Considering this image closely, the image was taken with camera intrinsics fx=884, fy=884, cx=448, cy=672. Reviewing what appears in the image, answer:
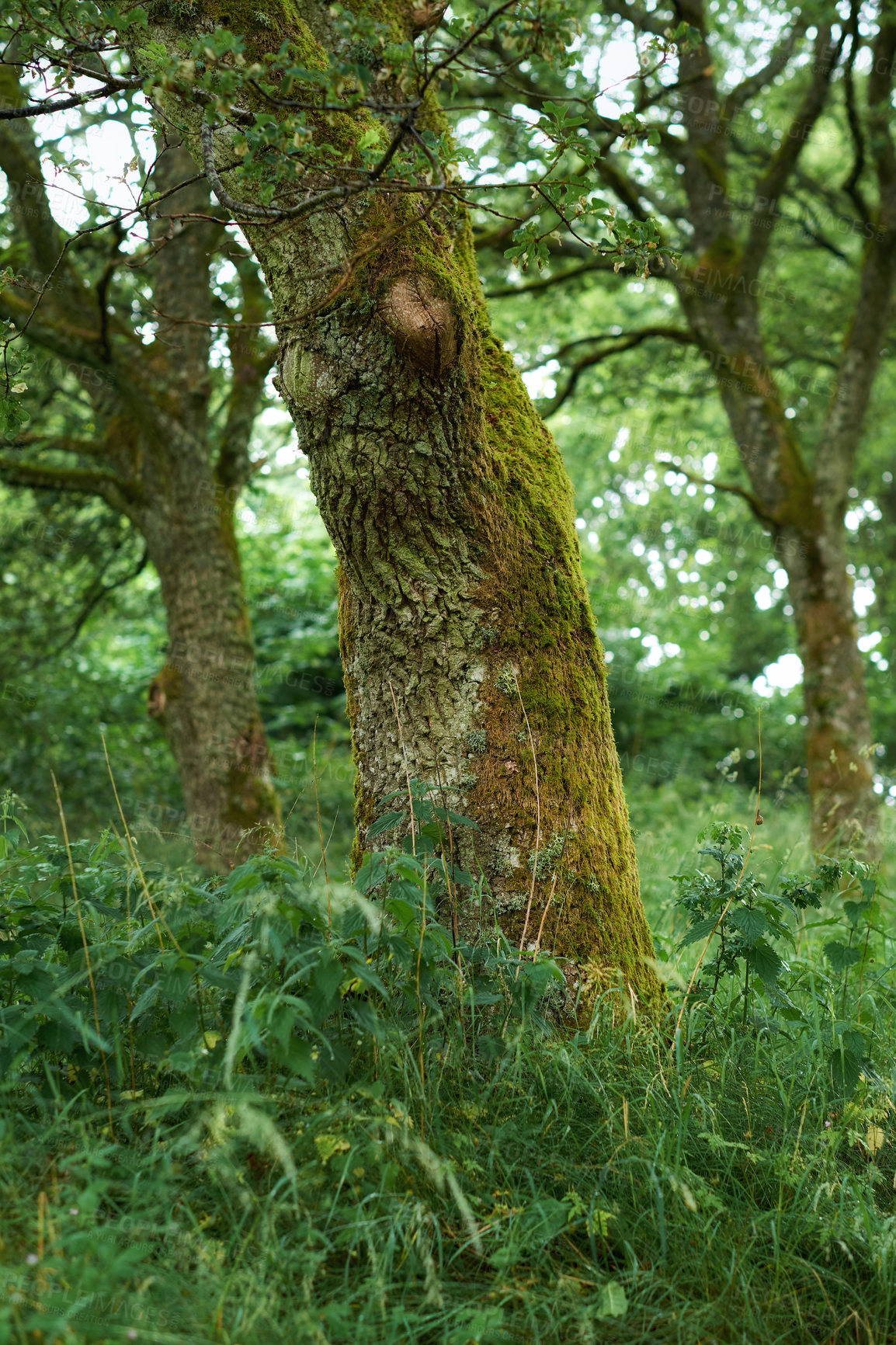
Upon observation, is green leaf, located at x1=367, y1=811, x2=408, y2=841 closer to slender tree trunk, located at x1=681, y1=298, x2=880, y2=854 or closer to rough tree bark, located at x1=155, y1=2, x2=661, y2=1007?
rough tree bark, located at x1=155, y1=2, x2=661, y2=1007

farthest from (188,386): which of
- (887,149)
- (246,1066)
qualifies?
(887,149)

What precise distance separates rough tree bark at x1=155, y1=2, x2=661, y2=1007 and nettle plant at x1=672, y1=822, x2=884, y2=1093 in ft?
0.74

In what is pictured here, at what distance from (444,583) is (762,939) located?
1326mm

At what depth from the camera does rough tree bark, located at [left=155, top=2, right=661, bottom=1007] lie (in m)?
2.40

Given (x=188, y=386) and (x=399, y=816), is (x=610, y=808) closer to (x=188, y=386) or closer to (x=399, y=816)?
(x=399, y=816)

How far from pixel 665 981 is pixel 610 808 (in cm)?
52

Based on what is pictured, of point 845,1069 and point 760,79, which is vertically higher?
point 760,79

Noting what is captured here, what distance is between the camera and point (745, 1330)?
1.67m

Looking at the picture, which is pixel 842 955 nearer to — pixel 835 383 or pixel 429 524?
pixel 429 524

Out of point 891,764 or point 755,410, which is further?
point 891,764

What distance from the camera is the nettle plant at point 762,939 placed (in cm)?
236

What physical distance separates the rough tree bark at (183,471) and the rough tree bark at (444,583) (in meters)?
3.26

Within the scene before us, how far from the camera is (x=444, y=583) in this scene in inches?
102

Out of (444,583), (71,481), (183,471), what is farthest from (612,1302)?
(71,481)
